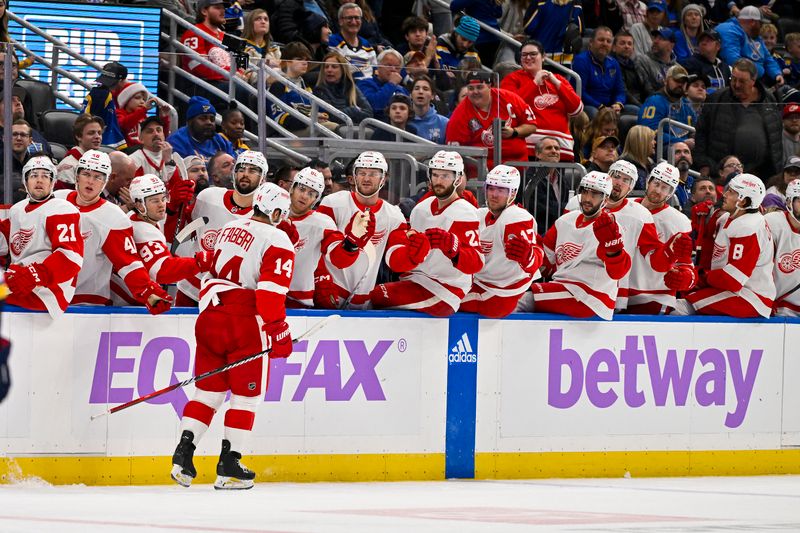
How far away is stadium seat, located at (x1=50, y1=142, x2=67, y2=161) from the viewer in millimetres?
8883

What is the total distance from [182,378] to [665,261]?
3.27 meters

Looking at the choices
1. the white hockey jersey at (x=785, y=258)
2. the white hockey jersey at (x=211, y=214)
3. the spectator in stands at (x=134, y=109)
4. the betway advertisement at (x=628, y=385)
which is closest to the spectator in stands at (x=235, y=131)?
the spectator in stands at (x=134, y=109)

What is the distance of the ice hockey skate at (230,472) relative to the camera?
7887 millimetres

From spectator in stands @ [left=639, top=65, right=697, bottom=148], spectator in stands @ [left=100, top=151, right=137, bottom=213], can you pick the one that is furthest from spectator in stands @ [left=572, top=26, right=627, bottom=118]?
spectator in stands @ [left=100, top=151, right=137, bottom=213]

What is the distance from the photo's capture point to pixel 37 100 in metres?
8.74

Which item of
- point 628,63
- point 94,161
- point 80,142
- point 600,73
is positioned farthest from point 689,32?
point 94,161

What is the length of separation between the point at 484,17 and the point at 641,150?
4.06 meters

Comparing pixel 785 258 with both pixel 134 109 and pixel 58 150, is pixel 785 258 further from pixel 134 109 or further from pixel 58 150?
pixel 58 150

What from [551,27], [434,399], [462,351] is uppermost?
[551,27]

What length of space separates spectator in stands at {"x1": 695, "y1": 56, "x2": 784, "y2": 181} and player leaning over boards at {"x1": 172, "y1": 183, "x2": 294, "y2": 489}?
4.11 metres

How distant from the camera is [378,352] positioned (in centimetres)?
881

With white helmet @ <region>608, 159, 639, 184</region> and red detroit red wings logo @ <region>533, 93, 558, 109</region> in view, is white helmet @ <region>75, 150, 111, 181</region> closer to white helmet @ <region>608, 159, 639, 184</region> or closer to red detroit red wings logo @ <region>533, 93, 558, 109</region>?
white helmet @ <region>608, 159, 639, 184</region>

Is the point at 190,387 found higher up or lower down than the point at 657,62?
lower down

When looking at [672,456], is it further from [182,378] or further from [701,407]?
[182,378]
